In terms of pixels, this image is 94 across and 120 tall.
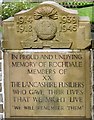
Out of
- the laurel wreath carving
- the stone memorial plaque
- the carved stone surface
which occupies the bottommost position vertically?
the stone memorial plaque

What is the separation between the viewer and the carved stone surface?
5.76 metres

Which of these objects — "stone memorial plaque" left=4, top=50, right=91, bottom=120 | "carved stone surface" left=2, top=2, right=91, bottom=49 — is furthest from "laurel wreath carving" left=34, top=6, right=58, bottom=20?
"stone memorial plaque" left=4, top=50, right=91, bottom=120

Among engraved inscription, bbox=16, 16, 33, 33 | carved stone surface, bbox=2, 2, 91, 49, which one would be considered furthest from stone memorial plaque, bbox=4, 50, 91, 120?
engraved inscription, bbox=16, 16, 33, 33

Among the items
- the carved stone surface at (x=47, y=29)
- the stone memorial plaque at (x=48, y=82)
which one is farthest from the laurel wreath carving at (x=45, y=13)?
the stone memorial plaque at (x=48, y=82)

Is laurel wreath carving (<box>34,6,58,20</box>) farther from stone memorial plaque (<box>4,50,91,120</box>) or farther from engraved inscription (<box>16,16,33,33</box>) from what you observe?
stone memorial plaque (<box>4,50,91,120</box>)

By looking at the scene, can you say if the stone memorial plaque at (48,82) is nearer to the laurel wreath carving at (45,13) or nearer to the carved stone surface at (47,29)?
the carved stone surface at (47,29)

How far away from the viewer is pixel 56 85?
5.90m

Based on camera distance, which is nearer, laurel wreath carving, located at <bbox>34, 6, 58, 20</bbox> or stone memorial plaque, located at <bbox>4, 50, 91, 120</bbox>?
laurel wreath carving, located at <bbox>34, 6, 58, 20</bbox>

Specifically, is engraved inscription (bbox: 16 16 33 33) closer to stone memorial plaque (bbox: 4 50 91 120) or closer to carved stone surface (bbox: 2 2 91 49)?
carved stone surface (bbox: 2 2 91 49)

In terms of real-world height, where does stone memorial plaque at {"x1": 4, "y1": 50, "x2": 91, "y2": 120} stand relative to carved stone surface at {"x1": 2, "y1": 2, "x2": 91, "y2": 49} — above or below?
below

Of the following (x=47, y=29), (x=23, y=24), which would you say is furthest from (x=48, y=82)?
(x=23, y=24)

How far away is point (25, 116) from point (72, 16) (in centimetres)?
116

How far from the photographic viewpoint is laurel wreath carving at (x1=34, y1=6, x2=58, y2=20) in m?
5.75

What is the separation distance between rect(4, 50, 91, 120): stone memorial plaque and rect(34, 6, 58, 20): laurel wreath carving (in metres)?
0.36
